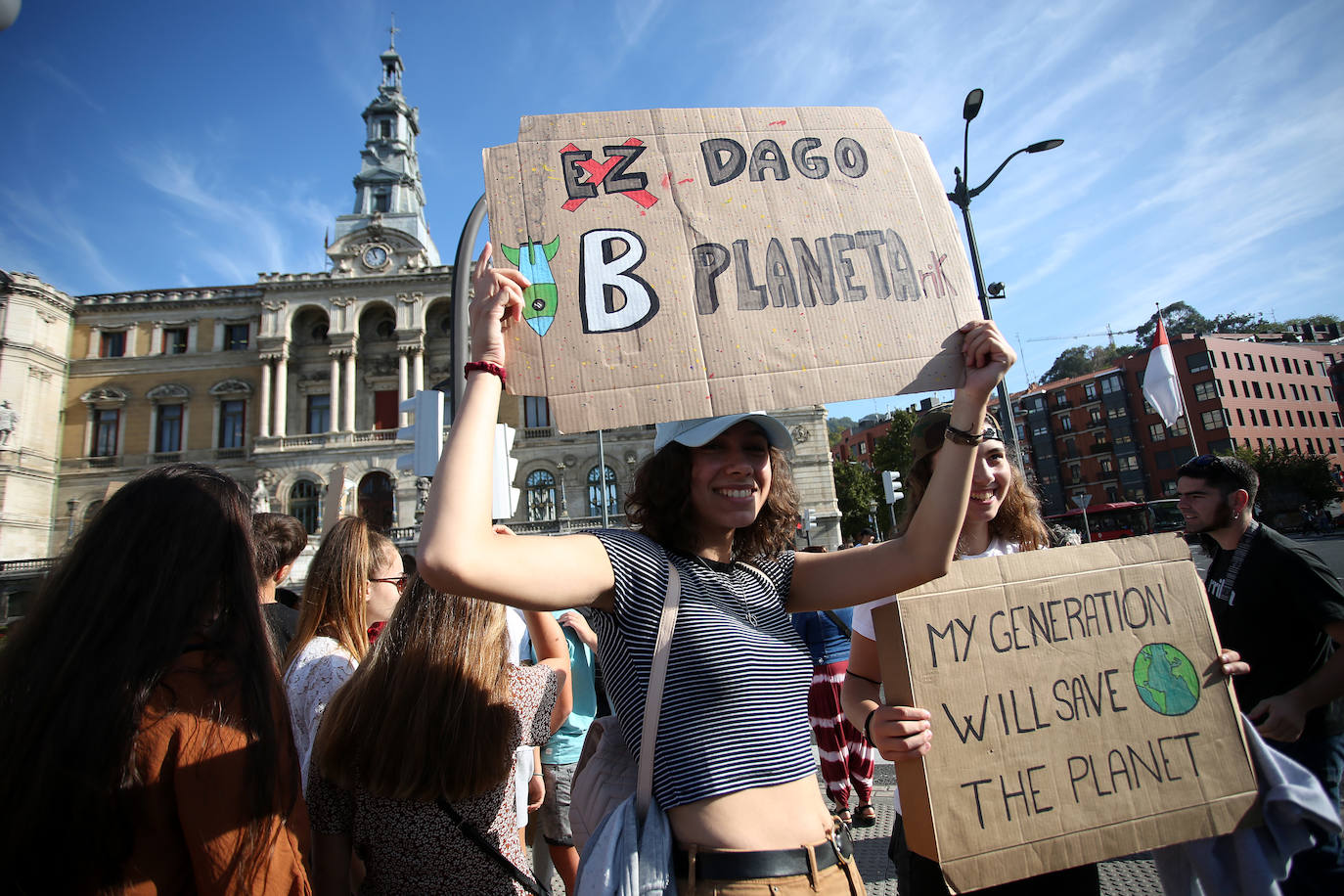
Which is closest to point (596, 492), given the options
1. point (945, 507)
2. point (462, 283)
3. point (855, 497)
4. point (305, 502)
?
point (305, 502)

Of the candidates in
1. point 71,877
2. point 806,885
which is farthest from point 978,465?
point 71,877

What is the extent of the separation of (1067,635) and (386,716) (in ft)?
6.21

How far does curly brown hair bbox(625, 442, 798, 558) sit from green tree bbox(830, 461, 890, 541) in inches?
1980

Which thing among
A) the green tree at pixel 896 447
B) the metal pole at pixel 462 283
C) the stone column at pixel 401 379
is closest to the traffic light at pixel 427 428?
the metal pole at pixel 462 283

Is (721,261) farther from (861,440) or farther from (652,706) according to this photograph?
(861,440)

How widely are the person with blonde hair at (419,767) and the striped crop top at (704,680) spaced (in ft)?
2.17

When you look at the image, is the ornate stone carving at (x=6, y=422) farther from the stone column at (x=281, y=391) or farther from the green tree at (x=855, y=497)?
the green tree at (x=855, y=497)

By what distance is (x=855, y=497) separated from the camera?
5116cm

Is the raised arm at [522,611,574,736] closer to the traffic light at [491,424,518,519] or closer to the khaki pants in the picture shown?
the khaki pants

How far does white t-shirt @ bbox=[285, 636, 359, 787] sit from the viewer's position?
2590 millimetres

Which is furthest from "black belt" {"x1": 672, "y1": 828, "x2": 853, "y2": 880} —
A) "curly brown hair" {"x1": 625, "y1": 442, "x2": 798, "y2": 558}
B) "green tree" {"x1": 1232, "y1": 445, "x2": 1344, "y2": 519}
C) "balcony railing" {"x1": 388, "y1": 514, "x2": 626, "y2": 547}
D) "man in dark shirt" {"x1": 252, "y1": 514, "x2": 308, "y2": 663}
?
"green tree" {"x1": 1232, "y1": 445, "x2": 1344, "y2": 519}

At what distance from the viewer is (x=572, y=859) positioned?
336 cm

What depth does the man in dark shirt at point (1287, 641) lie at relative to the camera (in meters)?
2.30

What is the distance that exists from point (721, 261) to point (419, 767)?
1.64 metres
